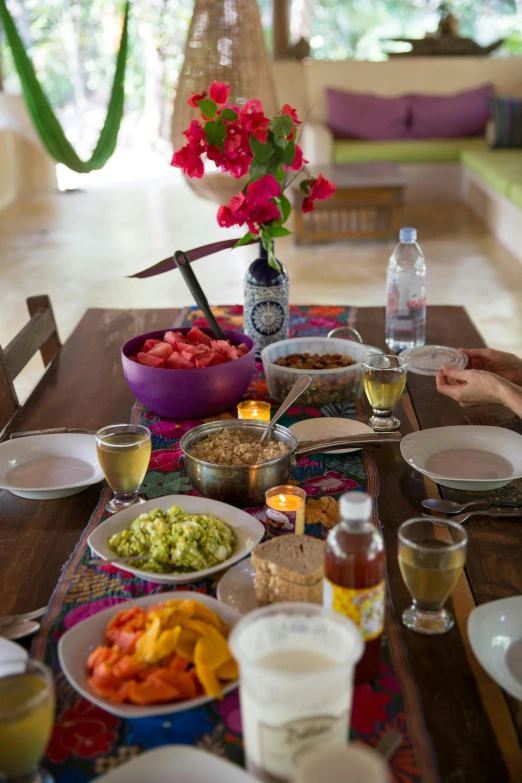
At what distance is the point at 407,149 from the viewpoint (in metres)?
6.45

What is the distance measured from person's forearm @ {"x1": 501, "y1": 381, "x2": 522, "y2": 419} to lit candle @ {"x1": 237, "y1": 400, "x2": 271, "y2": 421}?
411 mm

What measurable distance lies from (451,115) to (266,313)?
5.43 meters

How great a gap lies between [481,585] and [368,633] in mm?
250

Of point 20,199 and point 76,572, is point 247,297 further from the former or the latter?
point 20,199

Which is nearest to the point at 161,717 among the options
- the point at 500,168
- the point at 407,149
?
the point at 500,168

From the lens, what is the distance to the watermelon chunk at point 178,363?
1.54 meters

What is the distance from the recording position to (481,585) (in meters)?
1.01

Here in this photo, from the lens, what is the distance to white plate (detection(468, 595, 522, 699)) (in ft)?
2.76

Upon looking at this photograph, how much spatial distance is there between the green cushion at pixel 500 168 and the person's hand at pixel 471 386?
12.1ft

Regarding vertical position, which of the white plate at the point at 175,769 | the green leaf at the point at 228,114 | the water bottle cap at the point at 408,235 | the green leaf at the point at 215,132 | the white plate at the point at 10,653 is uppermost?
the green leaf at the point at 228,114

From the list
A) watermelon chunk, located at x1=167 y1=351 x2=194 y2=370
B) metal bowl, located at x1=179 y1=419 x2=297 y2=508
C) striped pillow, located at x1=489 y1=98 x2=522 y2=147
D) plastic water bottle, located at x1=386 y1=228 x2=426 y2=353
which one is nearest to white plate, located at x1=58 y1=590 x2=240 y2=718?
metal bowl, located at x1=179 y1=419 x2=297 y2=508

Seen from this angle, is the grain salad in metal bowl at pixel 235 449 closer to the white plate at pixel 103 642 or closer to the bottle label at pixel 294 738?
the white plate at pixel 103 642

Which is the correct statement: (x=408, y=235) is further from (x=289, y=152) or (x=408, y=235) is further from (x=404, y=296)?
(x=289, y=152)

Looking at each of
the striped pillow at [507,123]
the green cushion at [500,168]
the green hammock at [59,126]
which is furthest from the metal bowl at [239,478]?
the striped pillow at [507,123]
